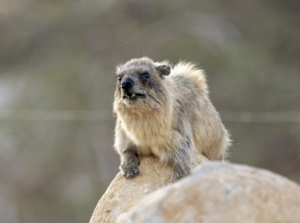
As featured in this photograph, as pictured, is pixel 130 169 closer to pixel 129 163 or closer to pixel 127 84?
pixel 129 163

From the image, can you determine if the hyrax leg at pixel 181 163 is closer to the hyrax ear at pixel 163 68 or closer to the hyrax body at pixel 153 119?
the hyrax body at pixel 153 119

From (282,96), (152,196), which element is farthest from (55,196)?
(152,196)

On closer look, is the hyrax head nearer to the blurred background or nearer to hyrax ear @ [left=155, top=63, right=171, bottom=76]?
hyrax ear @ [left=155, top=63, right=171, bottom=76]

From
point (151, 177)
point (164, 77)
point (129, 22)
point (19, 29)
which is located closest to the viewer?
point (151, 177)

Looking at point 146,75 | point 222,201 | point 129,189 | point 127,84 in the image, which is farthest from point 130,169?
point 222,201

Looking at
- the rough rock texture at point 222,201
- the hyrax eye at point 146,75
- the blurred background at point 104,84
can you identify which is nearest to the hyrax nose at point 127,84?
the hyrax eye at point 146,75

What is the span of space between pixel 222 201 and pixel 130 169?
2.75 m

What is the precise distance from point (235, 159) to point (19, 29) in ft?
38.6

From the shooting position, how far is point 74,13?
20.6m

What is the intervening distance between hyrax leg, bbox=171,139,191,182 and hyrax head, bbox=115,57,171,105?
2.48ft

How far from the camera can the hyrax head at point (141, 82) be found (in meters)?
5.64

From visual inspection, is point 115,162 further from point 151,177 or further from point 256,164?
point 151,177

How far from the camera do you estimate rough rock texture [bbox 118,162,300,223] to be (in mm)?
3182

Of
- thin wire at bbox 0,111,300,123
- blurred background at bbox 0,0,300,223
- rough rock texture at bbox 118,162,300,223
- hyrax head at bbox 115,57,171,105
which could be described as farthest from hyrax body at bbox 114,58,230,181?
thin wire at bbox 0,111,300,123
